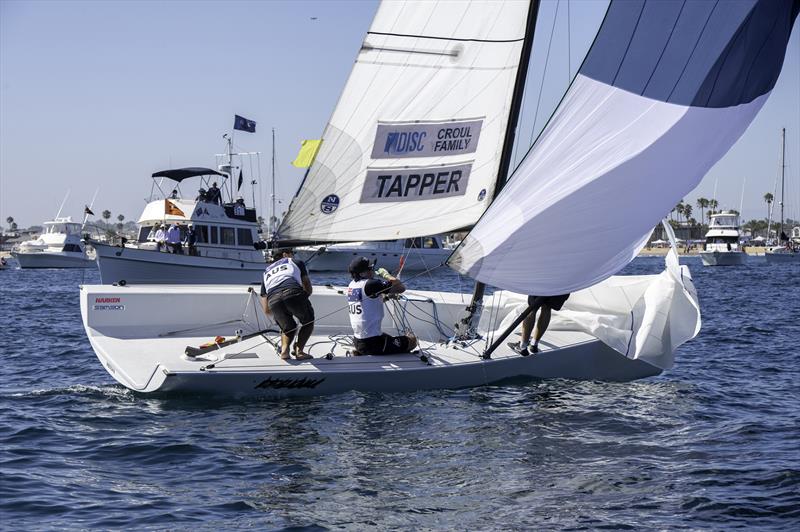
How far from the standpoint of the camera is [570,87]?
9.00 metres

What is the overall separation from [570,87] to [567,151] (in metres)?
0.66

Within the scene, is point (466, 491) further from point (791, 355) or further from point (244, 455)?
point (791, 355)

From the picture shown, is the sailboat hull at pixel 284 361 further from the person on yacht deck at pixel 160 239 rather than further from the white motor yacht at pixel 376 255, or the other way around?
the white motor yacht at pixel 376 255

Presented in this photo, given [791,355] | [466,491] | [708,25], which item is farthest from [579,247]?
[791,355]

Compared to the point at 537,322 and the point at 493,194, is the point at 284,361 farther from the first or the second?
the point at 493,194

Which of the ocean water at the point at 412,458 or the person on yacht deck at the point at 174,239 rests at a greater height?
the person on yacht deck at the point at 174,239

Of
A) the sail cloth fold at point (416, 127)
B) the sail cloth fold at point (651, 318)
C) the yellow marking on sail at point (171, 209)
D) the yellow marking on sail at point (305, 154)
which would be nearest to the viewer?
the sail cloth fold at point (416, 127)

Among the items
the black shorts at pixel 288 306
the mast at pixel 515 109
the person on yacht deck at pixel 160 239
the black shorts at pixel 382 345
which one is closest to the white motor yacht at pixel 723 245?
the person on yacht deck at pixel 160 239

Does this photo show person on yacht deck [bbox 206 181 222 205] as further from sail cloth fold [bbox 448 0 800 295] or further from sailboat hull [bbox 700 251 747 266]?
sailboat hull [bbox 700 251 747 266]

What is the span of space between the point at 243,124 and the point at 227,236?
6.40m

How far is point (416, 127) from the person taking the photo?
1109cm

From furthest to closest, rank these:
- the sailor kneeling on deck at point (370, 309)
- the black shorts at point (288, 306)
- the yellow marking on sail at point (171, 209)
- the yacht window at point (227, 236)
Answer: the yacht window at point (227, 236) < the yellow marking on sail at point (171, 209) < the sailor kneeling on deck at point (370, 309) < the black shorts at point (288, 306)

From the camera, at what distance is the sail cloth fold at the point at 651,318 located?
10977mm

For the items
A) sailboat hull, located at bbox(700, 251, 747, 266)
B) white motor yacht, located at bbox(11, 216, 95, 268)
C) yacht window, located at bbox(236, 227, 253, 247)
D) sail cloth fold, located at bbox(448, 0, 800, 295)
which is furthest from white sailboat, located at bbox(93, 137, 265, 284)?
sailboat hull, located at bbox(700, 251, 747, 266)
